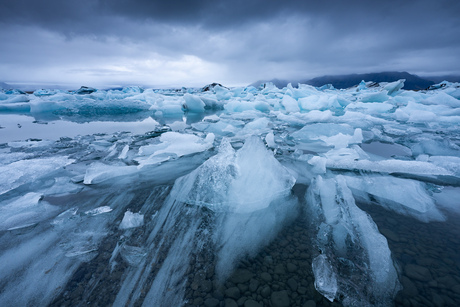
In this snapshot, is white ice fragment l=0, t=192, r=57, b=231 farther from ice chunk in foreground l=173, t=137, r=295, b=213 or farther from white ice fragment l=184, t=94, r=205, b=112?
white ice fragment l=184, t=94, r=205, b=112

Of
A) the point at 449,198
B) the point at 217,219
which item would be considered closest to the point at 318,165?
the point at 449,198

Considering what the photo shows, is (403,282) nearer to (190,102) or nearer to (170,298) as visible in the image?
(170,298)

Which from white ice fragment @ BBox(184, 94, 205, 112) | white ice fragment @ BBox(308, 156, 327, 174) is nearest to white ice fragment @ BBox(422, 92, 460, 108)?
white ice fragment @ BBox(308, 156, 327, 174)

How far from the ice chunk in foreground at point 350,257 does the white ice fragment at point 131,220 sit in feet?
4.38

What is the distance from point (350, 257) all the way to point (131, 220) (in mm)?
1616

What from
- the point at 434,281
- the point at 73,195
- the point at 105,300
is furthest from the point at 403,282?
the point at 73,195

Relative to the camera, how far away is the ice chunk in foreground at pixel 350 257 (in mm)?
1094

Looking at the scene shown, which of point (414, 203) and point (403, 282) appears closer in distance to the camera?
point (403, 282)

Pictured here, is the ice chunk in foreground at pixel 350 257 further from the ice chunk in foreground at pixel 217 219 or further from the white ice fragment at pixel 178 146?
the white ice fragment at pixel 178 146

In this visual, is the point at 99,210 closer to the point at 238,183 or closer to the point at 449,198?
the point at 238,183

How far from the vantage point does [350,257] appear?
4.29 ft

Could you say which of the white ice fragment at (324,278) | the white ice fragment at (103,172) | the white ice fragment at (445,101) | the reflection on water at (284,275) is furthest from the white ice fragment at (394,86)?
the white ice fragment at (103,172)

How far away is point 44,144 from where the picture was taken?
3.84 meters

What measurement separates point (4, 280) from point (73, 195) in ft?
3.22
